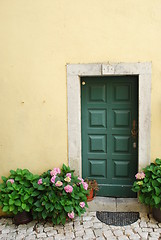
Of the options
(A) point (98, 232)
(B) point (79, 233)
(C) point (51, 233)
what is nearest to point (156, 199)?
(A) point (98, 232)

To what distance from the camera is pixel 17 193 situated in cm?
408

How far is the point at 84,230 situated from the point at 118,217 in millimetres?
621

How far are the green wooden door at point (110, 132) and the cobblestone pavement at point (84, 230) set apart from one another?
0.64 m

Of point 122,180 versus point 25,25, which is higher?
point 25,25

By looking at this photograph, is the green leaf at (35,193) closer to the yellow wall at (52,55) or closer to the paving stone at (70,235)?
the yellow wall at (52,55)

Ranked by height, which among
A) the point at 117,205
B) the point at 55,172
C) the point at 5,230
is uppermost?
the point at 55,172

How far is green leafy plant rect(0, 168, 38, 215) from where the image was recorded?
13.3 feet

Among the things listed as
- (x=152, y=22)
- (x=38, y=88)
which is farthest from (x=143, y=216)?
(x=152, y=22)

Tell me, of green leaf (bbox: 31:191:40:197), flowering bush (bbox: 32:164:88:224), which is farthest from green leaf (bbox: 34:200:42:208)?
green leaf (bbox: 31:191:40:197)

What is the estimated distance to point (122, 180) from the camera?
465 cm

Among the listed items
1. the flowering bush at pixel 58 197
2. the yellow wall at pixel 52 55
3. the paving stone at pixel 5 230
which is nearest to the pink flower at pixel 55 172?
the flowering bush at pixel 58 197

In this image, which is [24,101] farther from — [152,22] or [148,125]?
[152,22]

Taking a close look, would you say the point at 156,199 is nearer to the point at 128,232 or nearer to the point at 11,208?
the point at 128,232

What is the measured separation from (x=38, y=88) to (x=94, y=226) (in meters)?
2.28
